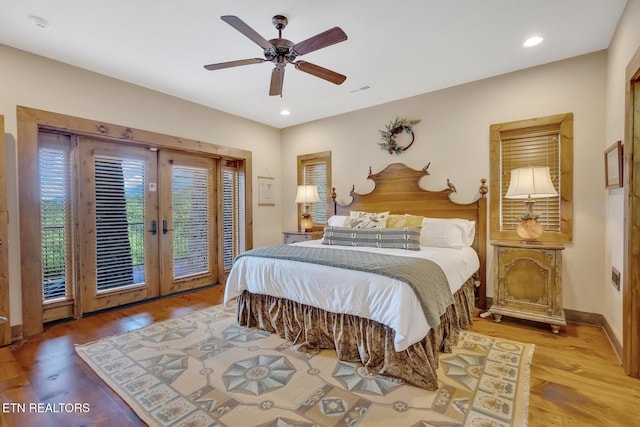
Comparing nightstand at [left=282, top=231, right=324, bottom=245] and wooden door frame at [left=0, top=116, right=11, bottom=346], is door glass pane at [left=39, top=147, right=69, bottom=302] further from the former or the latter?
nightstand at [left=282, top=231, right=324, bottom=245]

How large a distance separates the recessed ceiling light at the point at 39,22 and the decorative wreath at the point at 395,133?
12.2 ft

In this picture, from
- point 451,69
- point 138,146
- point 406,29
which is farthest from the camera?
point 138,146

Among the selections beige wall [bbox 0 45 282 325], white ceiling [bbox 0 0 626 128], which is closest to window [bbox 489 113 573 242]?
white ceiling [bbox 0 0 626 128]

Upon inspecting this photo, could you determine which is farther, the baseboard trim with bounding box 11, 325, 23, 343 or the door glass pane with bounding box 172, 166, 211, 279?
the door glass pane with bounding box 172, 166, 211, 279

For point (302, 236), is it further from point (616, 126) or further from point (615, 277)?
point (616, 126)

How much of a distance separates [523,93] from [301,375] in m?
3.67

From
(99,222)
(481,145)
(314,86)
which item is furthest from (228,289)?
(481,145)

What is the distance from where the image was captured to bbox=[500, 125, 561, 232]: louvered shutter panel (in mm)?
3156

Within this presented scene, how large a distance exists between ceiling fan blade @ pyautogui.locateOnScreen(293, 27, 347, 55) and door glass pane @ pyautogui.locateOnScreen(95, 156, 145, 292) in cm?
277

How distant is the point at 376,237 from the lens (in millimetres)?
3287

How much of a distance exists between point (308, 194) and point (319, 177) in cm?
56

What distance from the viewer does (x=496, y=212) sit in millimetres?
3439

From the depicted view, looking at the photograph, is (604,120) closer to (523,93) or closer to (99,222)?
(523,93)

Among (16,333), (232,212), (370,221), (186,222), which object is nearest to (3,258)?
(16,333)
